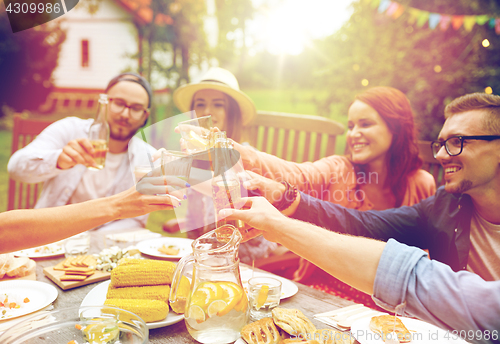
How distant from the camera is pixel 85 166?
1997 millimetres

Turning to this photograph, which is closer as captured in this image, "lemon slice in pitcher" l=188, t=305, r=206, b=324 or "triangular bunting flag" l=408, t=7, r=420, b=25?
"lemon slice in pitcher" l=188, t=305, r=206, b=324

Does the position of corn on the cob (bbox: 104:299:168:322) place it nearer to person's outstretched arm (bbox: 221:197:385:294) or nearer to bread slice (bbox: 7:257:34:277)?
person's outstretched arm (bbox: 221:197:385:294)

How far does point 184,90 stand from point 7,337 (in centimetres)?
184

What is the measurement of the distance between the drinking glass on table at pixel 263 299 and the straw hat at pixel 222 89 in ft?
4.69

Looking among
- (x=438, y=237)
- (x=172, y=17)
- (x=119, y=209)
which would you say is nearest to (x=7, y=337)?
(x=119, y=209)

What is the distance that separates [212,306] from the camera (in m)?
0.66

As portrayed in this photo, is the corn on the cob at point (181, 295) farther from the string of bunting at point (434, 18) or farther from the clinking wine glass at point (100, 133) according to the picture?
the string of bunting at point (434, 18)

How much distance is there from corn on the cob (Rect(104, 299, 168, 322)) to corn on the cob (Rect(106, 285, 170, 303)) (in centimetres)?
3

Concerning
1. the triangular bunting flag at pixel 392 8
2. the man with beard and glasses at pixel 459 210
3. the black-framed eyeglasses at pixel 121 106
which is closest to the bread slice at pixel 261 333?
the man with beard and glasses at pixel 459 210

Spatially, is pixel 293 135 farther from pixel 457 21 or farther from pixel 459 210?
pixel 457 21

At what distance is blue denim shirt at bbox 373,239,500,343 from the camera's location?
59cm

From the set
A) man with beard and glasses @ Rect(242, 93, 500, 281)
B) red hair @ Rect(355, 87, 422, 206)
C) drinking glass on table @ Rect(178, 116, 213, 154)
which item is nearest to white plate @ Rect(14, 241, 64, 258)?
drinking glass on table @ Rect(178, 116, 213, 154)

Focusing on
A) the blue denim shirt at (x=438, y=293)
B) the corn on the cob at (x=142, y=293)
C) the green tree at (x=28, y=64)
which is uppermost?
the green tree at (x=28, y=64)

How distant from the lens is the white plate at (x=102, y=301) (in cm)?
75
